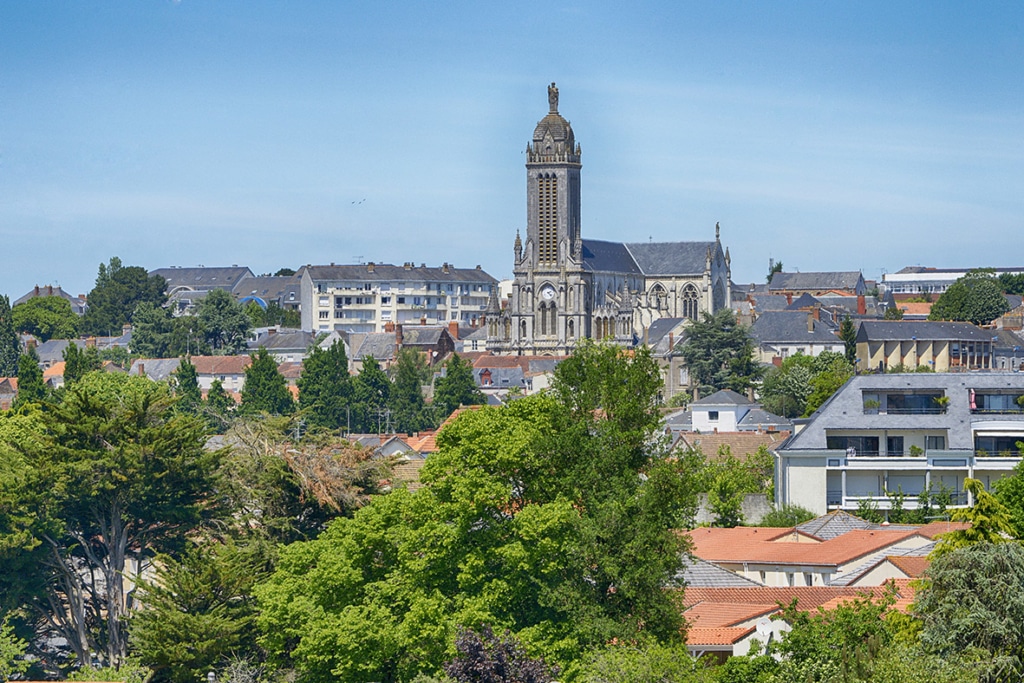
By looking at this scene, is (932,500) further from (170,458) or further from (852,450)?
(170,458)

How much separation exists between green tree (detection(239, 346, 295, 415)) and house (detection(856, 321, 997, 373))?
37.4m

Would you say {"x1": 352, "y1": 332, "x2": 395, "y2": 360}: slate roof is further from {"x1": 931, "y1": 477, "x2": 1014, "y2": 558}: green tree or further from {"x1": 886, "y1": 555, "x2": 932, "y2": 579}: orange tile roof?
{"x1": 931, "y1": 477, "x2": 1014, "y2": 558}: green tree

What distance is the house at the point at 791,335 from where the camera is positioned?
158125 mm

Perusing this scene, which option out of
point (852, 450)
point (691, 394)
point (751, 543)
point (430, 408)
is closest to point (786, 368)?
point (691, 394)

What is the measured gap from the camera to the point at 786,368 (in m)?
130

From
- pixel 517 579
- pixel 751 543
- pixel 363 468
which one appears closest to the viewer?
pixel 517 579

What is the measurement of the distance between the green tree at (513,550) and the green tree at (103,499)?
27.6 feet

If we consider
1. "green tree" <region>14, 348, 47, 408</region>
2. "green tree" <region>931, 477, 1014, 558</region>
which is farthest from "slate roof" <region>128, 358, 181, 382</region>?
"green tree" <region>931, 477, 1014, 558</region>

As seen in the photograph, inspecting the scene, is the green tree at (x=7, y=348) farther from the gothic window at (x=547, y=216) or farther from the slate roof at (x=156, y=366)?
the gothic window at (x=547, y=216)

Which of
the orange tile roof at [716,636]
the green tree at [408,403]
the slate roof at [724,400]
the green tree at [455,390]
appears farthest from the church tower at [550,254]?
the orange tile roof at [716,636]

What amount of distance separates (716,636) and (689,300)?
6074 inches

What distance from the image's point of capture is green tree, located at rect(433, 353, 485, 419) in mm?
133625

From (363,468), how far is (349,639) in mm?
10368

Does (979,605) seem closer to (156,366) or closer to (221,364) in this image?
(156,366)
